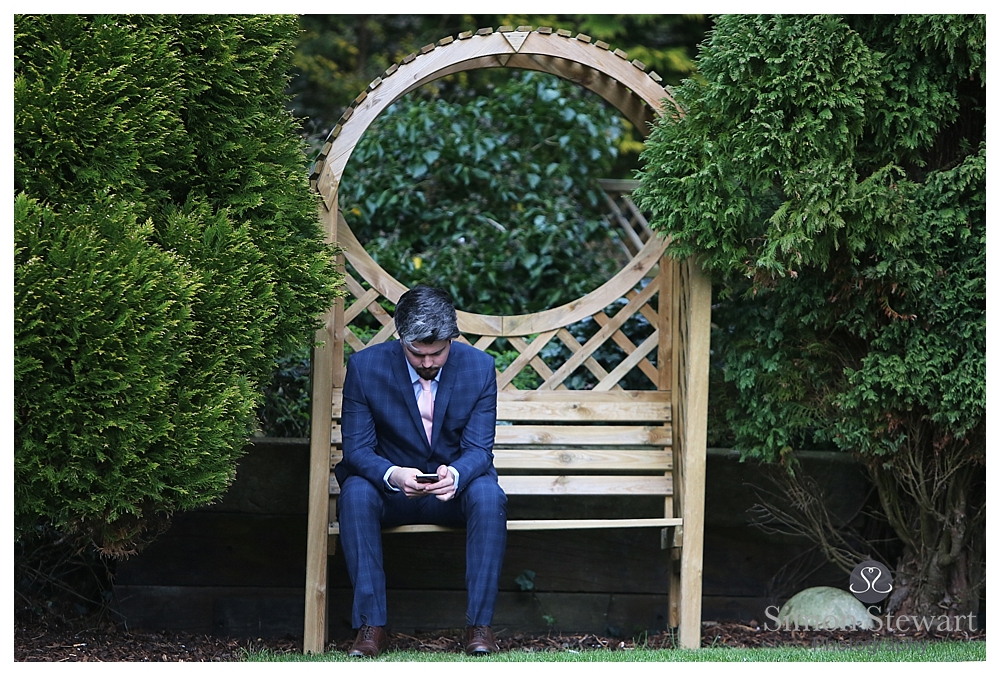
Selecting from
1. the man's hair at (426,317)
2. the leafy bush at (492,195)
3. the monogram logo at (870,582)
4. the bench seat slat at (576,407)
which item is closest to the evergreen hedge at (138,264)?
the man's hair at (426,317)

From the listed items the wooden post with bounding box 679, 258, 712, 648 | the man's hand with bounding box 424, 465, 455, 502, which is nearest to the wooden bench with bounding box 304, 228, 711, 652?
the wooden post with bounding box 679, 258, 712, 648

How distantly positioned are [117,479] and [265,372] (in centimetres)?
60

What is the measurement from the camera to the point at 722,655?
10.8 feet

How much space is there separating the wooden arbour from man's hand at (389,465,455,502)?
39 cm

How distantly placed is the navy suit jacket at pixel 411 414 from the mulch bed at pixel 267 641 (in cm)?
77

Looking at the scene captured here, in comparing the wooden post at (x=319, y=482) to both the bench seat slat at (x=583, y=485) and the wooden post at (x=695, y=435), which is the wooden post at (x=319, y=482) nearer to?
the bench seat slat at (x=583, y=485)

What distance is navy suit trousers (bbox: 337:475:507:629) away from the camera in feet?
10.4

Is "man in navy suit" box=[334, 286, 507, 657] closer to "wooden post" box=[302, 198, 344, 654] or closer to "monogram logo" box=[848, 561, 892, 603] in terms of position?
"wooden post" box=[302, 198, 344, 654]

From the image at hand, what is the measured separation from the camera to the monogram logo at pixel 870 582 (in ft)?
12.6

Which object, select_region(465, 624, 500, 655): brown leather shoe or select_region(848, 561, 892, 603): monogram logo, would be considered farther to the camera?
select_region(848, 561, 892, 603): monogram logo

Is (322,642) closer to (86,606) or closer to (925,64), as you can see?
(86,606)

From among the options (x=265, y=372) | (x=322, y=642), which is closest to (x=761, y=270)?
(x=265, y=372)

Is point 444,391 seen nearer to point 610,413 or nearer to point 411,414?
point 411,414

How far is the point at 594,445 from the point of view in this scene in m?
3.90
